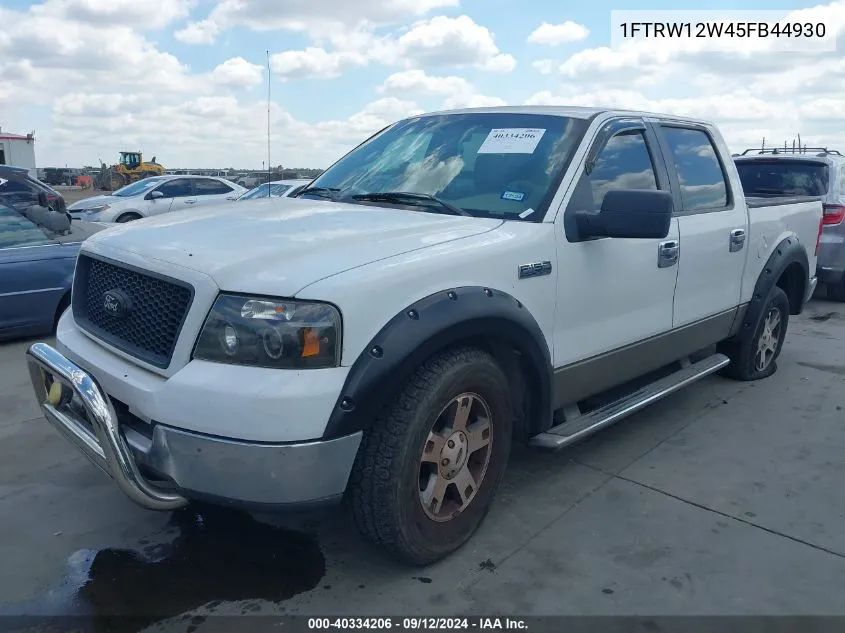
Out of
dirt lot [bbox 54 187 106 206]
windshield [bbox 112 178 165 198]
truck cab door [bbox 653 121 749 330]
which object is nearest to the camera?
truck cab door [bbox 653 121 749 330]

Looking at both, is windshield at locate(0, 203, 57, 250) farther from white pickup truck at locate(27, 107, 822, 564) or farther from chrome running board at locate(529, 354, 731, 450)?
chrome running board at locate(529, 354, 731, 450)

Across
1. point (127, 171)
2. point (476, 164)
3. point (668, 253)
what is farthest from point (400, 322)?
point (127, 171)

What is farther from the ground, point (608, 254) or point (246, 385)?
point (608, 254)

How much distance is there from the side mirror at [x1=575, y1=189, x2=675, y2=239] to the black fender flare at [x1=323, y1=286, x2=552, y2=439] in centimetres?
56

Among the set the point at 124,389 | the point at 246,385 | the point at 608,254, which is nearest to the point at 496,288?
the point at 608,254

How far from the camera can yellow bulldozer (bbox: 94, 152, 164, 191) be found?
141 feet

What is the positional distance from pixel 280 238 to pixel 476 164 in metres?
1.24

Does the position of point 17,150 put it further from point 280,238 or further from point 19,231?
point 280,238

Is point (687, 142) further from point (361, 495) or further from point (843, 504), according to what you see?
point (361, 495)

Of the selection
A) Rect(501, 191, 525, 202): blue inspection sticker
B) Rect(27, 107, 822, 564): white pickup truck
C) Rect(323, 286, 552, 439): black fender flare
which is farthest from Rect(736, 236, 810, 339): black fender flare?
Rect(323, 286, 552, 439): black fender flare

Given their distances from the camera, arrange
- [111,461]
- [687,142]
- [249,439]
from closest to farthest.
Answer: [249,439]
[111,461]
[687,142]

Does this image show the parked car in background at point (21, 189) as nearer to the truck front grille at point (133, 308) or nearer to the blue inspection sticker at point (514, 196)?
the truck front grille at point (133, 308)

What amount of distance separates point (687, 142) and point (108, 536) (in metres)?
3.89

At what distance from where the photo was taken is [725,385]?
18.2ft
